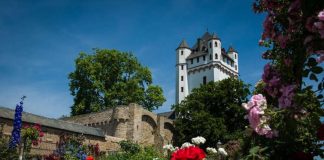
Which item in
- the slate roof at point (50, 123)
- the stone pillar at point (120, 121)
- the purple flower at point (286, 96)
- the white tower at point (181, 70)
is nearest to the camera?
the purple flower at point (286, 96)

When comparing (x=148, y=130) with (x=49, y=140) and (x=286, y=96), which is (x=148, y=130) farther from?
(x=286, y=96)

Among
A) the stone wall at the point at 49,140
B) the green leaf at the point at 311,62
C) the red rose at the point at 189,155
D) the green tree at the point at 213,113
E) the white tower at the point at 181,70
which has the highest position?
the white tower at the point at 181,70

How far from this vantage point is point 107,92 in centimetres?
3828

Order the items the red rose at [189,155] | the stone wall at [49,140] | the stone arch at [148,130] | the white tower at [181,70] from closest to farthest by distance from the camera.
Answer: the red rose at [189,155]
the stone wall at [49,140]
the stone arch at [148,130]
the white tower at [181,70]

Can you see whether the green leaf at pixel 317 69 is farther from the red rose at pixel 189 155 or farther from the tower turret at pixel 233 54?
the tower turret at pixel 233 54

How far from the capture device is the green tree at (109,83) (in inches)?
1513

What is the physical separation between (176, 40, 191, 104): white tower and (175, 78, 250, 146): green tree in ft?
72.3

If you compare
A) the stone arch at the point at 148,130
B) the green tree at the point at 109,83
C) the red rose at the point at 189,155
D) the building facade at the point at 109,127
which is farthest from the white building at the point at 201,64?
the red rose at the point at 189,155

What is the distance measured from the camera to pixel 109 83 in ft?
131

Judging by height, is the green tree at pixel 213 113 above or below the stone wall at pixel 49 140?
above

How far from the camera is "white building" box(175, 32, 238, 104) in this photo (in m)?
56.3

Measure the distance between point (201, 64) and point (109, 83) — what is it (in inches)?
820

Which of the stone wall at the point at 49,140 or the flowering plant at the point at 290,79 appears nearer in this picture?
the flowering plant at the point at 290,79

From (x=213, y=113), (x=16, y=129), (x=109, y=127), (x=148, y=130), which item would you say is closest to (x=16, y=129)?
(x=16, y=129)
